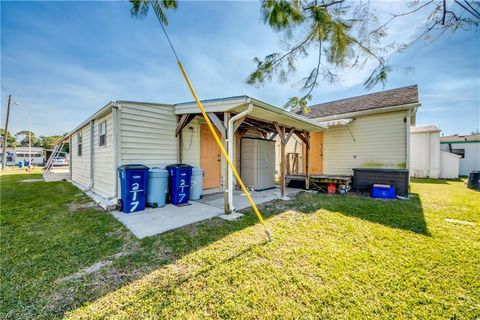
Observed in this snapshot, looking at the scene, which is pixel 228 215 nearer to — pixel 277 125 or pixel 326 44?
pixel 277 125

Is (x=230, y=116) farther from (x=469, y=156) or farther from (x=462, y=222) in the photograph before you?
A: (x=469, y=156)

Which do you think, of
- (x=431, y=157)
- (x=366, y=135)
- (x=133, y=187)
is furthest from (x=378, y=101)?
(x=133, y=187)

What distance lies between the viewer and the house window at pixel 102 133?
5.70 metres

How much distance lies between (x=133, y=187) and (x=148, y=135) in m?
1.58

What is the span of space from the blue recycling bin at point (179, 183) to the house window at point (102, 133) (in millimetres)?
2195

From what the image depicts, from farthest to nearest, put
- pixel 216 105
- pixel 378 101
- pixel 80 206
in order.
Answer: pixel 378 101, pixel 80 206, pixel 216 105

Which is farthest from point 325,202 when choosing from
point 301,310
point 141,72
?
point 141,72

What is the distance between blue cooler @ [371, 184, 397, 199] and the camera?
646cm

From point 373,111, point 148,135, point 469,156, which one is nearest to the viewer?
point 148,135

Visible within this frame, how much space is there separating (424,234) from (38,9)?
1012cm

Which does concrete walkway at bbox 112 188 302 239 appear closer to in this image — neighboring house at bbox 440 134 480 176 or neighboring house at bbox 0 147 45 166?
neighboring house at bbox 440 134 480 176

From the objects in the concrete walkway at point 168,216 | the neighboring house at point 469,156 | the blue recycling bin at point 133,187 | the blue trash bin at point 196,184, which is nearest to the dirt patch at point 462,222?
the concrete walkway at point 168,216

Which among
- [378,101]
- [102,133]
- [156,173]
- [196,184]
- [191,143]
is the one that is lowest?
[196,184]

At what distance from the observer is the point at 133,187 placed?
179 inches
